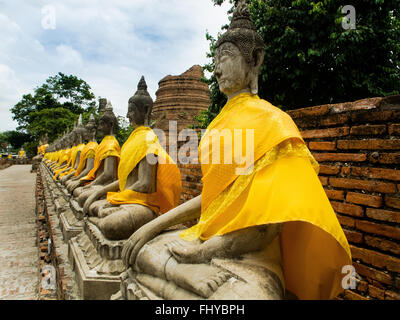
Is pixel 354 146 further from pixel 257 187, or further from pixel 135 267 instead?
pixel 135 267

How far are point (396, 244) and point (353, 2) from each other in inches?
211

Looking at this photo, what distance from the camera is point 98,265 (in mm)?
2293

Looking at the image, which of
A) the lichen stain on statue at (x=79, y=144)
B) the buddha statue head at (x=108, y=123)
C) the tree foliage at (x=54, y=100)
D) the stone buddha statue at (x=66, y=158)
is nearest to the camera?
the buddha statue head at (x=108, y=123)

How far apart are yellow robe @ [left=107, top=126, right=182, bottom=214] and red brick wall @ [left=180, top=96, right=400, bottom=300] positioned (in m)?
1.43

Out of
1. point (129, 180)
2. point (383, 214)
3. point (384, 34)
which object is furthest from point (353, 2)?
point (129, 180)

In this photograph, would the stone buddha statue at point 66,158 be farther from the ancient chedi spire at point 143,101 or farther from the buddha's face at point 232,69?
the buddha's face at point 232,69

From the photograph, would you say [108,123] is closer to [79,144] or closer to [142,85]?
[142,85]

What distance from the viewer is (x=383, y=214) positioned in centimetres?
207

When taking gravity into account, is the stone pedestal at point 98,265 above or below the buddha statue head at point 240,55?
below

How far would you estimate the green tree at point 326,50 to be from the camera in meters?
5.54

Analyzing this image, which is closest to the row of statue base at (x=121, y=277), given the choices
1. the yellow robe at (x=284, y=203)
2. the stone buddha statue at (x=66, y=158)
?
the yellow robe at (x=284, y=203)

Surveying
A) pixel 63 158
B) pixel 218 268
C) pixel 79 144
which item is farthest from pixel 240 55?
pixel 63 158

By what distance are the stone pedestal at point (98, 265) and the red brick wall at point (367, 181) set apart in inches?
71.7

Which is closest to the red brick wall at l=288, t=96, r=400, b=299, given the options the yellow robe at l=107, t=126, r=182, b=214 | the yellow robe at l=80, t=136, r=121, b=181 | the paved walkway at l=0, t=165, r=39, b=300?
the yellow robe at l=107, t=126, r=182, b=214
